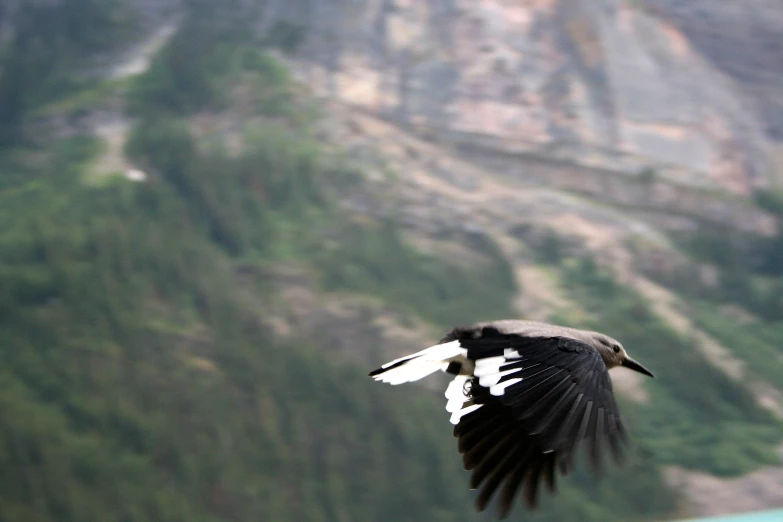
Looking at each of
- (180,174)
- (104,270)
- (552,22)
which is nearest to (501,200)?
(552,22)

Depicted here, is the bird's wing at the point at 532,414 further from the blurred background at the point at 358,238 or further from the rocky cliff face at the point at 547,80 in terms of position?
the rocky cliff face at the point at 547,80

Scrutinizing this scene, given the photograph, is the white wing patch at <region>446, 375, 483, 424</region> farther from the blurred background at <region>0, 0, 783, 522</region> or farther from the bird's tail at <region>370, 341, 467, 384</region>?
the blurred background at <region>0, 0, 783, 522</region>

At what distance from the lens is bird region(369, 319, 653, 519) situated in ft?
10.5

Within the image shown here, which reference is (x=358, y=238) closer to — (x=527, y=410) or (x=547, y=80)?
(x=547, y=80)

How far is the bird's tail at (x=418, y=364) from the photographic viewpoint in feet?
12.6

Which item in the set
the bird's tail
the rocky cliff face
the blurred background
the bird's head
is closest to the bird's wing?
the bird's tail

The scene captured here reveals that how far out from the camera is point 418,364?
3.93 metres

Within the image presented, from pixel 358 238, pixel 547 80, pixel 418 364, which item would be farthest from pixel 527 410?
pixel 547 80

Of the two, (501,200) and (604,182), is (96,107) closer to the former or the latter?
(501,200)

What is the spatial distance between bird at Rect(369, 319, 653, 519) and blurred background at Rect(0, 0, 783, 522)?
7.46 metres

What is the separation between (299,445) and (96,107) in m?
6.45

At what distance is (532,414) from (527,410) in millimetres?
22

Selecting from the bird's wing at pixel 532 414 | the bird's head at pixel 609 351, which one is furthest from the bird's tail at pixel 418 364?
the bird's head at pixel 609 351

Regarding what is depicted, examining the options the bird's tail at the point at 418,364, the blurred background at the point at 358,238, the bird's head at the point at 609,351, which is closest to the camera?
the bird's tail at the point at 418,364
